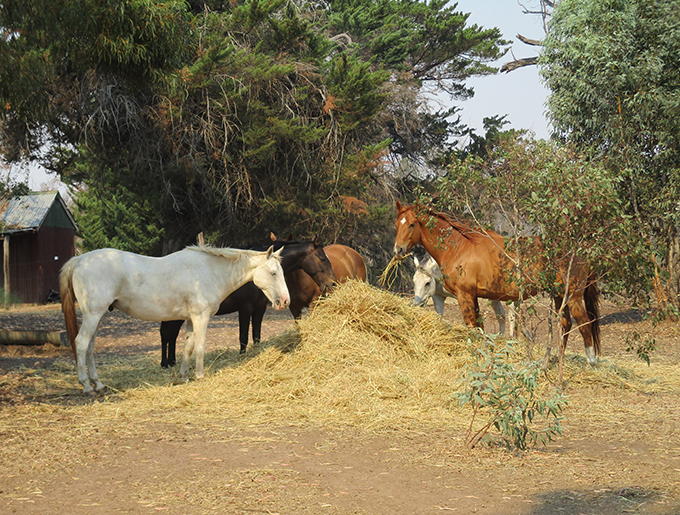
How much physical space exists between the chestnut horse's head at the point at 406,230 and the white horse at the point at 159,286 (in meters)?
1.65

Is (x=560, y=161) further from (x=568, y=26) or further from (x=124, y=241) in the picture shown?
(x=124, y=241)

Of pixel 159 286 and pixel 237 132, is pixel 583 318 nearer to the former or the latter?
pixel 159 286

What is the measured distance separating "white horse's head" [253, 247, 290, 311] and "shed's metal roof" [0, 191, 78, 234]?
59.5ft

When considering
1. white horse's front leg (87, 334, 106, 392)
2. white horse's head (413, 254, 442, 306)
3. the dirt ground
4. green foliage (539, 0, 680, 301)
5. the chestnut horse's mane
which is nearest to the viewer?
the dirt ground

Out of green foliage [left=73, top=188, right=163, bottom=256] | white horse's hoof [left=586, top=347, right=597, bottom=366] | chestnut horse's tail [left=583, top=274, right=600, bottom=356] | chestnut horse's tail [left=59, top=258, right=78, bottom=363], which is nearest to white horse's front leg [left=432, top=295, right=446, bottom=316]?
chestnut horse's tail [left=583, top=274, right=600, bottom=356]

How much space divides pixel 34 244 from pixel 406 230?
19.5m

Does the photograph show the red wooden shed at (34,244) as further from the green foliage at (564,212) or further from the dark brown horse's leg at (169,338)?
the green foliage at (564,212)

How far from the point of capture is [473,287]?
8.17 metres

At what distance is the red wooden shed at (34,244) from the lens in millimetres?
23203

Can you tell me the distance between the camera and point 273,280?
298 inches

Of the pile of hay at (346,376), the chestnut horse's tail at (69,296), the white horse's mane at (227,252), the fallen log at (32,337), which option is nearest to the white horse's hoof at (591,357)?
the pile of hay at (346,376)

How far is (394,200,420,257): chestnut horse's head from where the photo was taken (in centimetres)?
838

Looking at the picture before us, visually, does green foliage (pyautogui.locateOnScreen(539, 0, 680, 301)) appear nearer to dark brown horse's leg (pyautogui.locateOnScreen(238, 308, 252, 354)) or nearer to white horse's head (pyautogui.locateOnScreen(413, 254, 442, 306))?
white horse's head (pyautogui.locateOnScreen(413, 254, 442, 306))

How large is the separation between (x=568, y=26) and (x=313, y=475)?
13.7m
